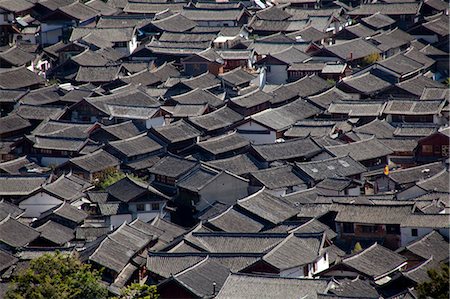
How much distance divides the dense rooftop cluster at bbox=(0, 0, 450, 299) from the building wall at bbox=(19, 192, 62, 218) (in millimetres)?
46

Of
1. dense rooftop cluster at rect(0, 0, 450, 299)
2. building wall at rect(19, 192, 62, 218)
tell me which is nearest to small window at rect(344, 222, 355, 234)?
dense rooftop cluster at rect(0, 0, 450, 299)

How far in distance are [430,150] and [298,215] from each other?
9.25 meters

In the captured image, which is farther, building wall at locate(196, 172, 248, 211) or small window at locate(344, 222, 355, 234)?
building wall at locate(196, 172, 248, 211)

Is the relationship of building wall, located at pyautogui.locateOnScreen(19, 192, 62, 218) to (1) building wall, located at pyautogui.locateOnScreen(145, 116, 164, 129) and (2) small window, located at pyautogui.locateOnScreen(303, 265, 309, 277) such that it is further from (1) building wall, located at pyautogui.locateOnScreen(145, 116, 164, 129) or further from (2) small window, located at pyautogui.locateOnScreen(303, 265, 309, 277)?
(2) small window, located at pyautogui.locateOnScreen(303, 265, 309, 277)

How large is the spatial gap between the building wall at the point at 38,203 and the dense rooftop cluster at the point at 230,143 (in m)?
0.05

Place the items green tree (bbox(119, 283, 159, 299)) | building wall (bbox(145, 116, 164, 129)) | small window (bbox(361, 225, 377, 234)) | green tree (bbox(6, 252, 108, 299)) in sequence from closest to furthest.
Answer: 1. green tree (bbox(6, 252, 108, 299))
2. green tree (bbox(119, 283, 159, 299))
3. small window (bbox(361, 225, 377, 234))
4. building wall (bbox(145, 116, 164, 129))

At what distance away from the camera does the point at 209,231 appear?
1454 inches

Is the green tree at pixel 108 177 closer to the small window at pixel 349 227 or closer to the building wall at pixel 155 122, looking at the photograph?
the building wall at pixel 155 122

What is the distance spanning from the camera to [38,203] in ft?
136

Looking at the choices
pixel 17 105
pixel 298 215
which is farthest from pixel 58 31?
pixel 298 215

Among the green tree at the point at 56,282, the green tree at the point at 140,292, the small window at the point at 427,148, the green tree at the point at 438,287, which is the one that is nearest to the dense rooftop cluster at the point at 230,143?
the small window at the point at 427,148

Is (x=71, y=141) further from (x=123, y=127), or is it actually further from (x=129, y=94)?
(x=129, y=94)

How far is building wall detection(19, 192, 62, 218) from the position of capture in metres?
41.3

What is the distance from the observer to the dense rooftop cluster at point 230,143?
114 feet
